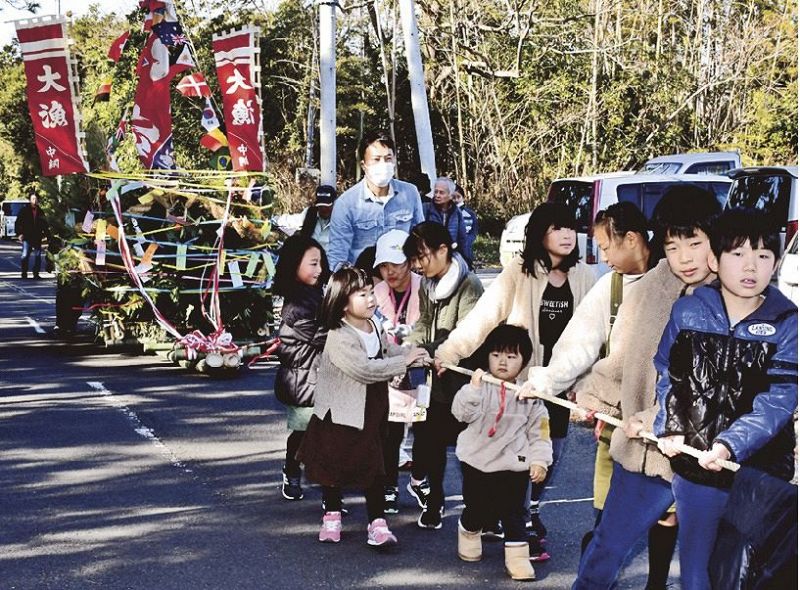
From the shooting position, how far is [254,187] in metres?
11.4

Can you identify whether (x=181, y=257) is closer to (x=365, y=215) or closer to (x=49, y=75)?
(x=49, y=75)

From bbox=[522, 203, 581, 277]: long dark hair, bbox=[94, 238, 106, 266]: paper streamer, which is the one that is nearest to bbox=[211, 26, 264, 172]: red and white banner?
bbox=[94, 238, 106, 266]: paper streamer

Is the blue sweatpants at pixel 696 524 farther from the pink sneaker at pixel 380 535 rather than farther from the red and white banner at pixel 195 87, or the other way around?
the red and white banner at pixel 195 87

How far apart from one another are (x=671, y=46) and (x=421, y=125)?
18.9 metres

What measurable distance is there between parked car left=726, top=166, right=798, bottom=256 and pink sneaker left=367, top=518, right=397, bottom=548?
7.81 meters

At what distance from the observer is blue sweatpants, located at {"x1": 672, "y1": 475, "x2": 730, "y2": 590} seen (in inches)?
141

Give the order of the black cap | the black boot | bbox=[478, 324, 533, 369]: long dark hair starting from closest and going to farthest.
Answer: the black boot
bbox=[478, 324, 533, 369]: long dark hair
the black cap

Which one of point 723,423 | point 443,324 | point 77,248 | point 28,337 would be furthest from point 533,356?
point 28,337

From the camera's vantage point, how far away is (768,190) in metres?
12.6

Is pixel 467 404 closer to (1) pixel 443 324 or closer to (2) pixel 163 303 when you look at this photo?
(1) pixel 443 324

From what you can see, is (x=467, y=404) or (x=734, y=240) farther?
(x=467, y=404)

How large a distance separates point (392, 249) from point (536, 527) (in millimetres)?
1634

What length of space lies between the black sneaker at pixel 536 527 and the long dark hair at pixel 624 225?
153cm

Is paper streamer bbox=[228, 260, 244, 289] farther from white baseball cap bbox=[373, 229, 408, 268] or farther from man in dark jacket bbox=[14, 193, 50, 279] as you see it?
man in dark jacket bbox=[14, 193, 50, 279]
